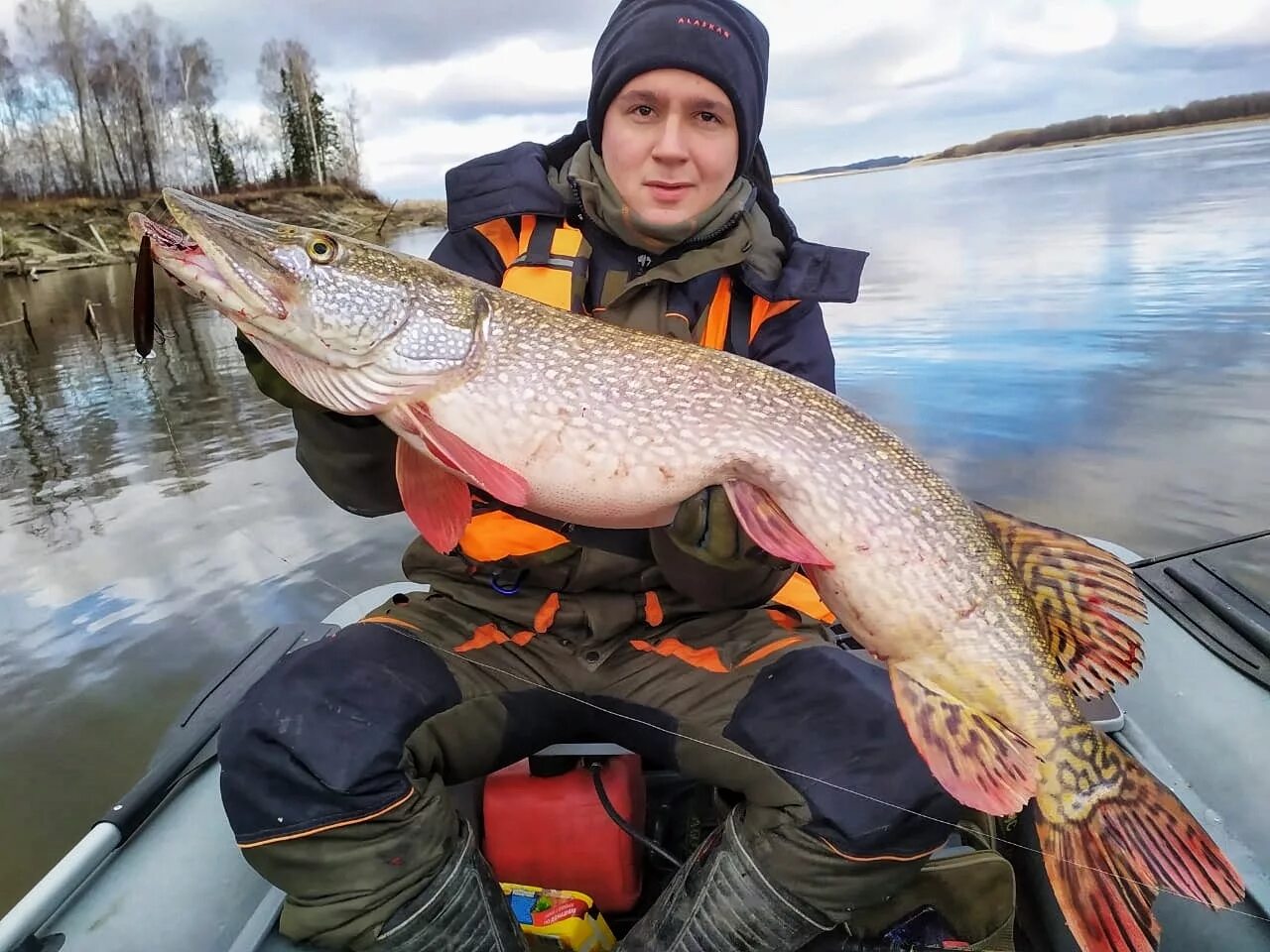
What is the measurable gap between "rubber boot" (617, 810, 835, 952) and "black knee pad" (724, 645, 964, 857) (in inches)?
6.0

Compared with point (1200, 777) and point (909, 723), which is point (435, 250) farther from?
point (1200, 777)

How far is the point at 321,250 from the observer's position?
1.69 meters

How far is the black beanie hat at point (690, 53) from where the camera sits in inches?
82.7

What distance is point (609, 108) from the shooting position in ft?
7.22

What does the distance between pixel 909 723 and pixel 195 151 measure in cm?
3825

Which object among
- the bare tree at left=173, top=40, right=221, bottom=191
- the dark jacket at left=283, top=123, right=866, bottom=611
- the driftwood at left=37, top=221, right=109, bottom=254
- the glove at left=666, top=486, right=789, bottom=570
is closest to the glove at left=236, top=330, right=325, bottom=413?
the dark jacket at left=283, top=123, right=866, bottom=611

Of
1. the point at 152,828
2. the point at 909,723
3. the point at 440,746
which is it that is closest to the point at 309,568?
the point at 152,828

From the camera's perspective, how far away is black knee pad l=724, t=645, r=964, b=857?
60.7 inches

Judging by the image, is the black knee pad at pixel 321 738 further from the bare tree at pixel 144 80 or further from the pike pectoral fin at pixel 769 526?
the bare tree at pixel 144 80

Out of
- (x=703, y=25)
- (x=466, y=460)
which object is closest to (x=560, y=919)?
(x=466, y=460)

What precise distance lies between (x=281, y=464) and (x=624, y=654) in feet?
20.0

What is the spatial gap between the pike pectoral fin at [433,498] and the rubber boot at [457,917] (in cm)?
61

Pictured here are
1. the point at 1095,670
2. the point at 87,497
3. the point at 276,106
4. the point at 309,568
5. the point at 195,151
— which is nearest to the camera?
the point at 1095,670

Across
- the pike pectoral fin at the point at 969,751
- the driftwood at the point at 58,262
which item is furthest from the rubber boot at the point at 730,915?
the driftwood at the point at 58,262
